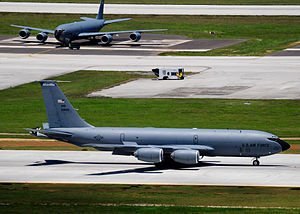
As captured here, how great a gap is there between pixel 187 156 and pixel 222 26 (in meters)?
111

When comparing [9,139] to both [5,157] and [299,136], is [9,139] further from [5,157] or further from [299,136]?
[299,136]

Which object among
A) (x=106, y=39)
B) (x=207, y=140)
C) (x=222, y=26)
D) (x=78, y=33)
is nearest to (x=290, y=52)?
(x=106, y=39)

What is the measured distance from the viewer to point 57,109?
59.7m

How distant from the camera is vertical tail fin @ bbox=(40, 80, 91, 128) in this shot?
5950 cm

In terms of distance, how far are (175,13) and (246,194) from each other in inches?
5567

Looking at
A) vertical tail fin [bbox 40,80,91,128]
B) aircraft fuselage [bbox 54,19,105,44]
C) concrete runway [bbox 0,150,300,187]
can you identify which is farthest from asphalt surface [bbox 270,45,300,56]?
vertical tail fin [bbox 40,80,91,128]

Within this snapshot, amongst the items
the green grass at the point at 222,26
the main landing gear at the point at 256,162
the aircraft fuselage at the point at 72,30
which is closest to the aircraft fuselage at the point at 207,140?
the main landing gear at the point at 256,162

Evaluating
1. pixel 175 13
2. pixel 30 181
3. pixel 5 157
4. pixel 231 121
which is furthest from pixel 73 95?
pixel 175 13

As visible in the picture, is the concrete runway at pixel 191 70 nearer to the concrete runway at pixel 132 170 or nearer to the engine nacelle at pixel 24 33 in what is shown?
the engine nacelle at pixel 24 33

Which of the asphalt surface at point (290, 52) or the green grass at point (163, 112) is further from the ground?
the asphalt surface at point (290, 52)

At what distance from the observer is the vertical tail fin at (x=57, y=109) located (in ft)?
195

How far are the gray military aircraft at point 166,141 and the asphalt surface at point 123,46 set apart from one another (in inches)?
2877

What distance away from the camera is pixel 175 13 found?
617ft

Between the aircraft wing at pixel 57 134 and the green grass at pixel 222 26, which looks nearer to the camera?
the aircraft wing at pixel 57 134
